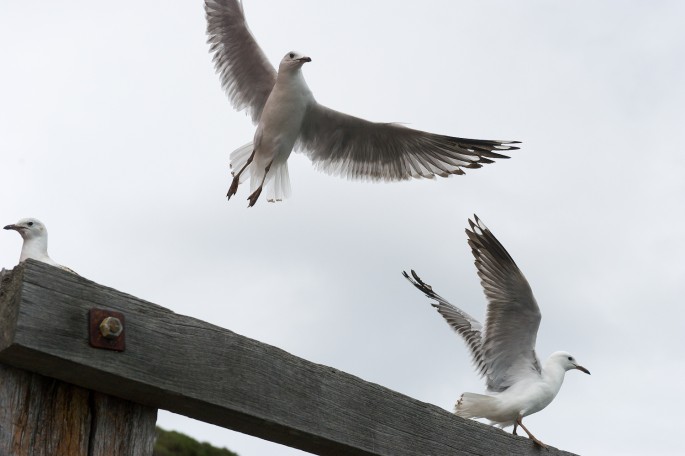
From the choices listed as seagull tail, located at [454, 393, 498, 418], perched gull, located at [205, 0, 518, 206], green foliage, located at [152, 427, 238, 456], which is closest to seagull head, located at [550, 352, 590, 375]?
seagull tail, located at [454, 393, 498, 418]

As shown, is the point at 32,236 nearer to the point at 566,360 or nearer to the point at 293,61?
the point at 293,61

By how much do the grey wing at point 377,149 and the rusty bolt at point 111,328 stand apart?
5136 millimetres

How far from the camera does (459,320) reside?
8.02 m

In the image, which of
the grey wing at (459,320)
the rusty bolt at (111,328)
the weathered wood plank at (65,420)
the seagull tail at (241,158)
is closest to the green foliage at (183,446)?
the grey wing at (459,320)

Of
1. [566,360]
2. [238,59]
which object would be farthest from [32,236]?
[566,360]

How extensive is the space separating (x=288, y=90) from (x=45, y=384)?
5.11 m

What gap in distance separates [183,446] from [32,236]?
10156 millimetres

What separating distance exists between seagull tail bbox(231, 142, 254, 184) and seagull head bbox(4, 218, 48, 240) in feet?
5.81

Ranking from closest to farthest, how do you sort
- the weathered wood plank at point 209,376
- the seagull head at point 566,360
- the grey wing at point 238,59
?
the weathered wood plank at point 209,376 → the seagull head at point 566,360 → the grey wing at point 238,59

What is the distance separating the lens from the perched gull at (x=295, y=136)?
7.01m

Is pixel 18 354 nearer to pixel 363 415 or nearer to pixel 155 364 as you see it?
pixel 155 364

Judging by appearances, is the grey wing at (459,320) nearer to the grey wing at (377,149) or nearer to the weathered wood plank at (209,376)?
the grey wing at (377,149)

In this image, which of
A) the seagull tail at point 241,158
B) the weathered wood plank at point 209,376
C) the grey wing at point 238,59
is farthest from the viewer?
the grey wing at point 238,59

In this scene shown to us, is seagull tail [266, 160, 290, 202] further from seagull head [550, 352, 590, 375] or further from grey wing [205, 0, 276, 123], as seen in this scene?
seagull head [550, 352, 590, 375]
